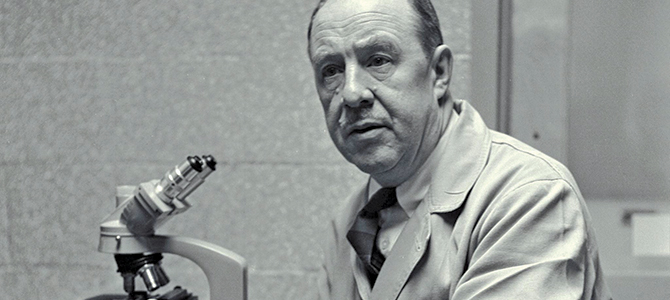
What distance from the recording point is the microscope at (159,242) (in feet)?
4.27

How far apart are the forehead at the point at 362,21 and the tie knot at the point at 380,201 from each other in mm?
265

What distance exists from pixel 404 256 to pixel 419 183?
12 cm

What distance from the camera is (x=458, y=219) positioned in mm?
1149

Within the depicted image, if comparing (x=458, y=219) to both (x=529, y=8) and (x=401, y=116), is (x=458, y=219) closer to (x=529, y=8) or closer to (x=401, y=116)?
(x=401, y=116)

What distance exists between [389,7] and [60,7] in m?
1.13

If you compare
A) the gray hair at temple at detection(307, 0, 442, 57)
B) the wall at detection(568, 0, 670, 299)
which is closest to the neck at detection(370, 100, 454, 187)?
the gray hair at temple at detection(307, 0, 442, 57)

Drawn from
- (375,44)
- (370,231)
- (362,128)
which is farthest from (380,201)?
(375,44)

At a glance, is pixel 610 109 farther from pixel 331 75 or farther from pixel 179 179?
pixel 179 179

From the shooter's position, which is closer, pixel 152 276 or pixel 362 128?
pixel 362 128

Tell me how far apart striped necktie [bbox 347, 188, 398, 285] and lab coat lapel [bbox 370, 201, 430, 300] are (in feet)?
0.14

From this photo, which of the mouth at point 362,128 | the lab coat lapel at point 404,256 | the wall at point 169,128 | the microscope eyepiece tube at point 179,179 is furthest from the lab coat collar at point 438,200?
the wall at point 169,128

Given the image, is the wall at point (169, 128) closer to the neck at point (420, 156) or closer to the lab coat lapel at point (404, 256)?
the neck at point (420, 156)

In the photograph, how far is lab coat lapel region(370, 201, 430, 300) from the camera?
3.81ft

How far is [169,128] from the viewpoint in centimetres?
194
